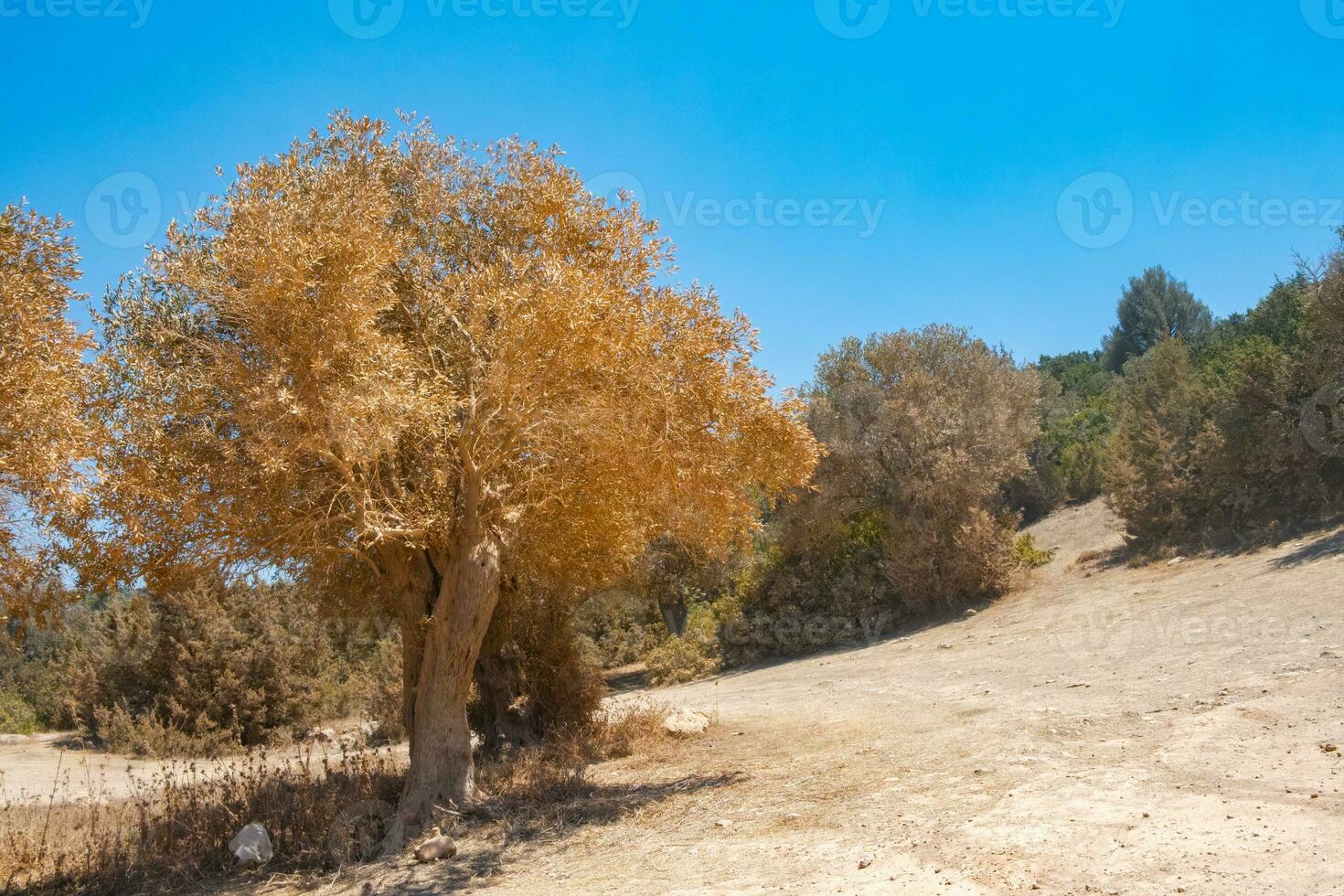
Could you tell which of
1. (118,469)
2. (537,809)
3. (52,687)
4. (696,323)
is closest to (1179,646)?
(696,323)

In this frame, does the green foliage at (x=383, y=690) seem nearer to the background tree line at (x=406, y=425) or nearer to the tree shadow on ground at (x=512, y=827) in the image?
the background tree line at (x=406, y=425)

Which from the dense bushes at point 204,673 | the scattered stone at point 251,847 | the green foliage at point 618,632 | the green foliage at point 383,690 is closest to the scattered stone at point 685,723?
the green foliage at point 383,690

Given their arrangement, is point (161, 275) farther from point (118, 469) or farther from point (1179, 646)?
point (1179, 646)

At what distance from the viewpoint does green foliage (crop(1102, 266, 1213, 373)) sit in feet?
192

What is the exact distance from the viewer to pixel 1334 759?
23.3 ft

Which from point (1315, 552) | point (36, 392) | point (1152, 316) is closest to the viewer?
point (36, 392)

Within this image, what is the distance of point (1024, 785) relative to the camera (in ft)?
25.3

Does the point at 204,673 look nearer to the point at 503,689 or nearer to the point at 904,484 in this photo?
the point at 503,689

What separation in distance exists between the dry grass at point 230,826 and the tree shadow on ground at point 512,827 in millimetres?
27

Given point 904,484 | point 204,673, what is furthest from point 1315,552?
point 204,673

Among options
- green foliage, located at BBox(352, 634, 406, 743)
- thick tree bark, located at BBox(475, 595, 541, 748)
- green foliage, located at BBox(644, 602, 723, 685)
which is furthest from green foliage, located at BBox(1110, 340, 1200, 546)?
green foliage, located at BBox(352, 634, 406, 743)

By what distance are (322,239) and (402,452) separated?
2.49m

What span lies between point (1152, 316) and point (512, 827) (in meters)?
62.5

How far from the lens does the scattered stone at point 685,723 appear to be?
531 inches
